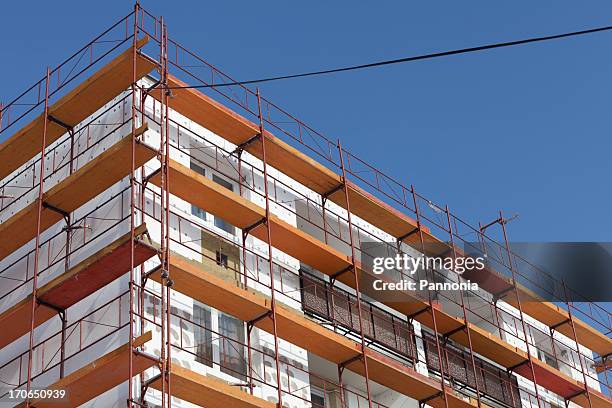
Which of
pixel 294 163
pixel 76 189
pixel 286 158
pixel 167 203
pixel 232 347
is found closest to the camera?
pixel 167 203

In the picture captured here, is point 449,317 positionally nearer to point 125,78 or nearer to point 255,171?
point 255,171

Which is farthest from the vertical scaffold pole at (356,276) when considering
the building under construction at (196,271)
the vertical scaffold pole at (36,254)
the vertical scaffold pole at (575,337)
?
the vertical scaffold pole at (575,337)

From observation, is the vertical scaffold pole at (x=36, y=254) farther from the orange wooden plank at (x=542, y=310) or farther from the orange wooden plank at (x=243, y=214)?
the orange wooden plank at (x=542, y=310)

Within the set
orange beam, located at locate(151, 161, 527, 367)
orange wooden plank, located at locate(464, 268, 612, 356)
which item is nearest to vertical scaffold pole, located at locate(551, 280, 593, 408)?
orange wooden plank, located at locate(464, 268, 612, 356)

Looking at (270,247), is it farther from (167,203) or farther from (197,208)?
(167,203)

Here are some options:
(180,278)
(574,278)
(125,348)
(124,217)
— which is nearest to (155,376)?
(125,348)

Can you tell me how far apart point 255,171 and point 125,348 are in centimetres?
951

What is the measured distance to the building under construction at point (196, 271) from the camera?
988 inches

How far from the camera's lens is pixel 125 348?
23156 mm

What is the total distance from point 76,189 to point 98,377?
510 cm

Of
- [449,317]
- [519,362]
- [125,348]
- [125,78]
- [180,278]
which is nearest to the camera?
[125,348]

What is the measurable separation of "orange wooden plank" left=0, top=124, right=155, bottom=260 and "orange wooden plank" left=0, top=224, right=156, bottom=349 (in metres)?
2.24

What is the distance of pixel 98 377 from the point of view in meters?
23.7

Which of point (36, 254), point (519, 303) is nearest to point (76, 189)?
point (36, 254)
